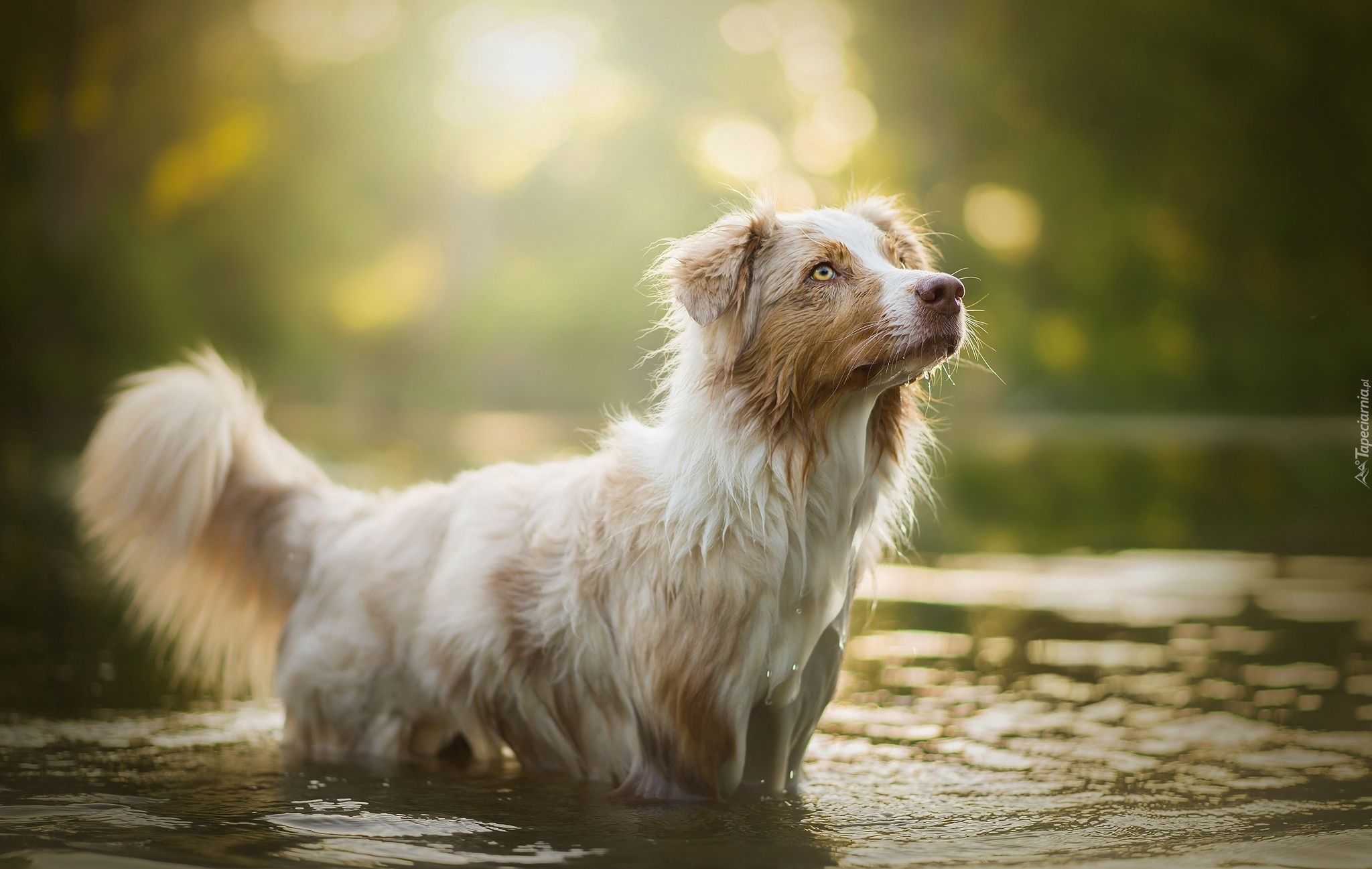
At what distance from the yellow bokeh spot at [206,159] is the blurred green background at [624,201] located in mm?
99

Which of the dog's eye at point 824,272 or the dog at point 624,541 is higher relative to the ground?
the dog's eye at point 824,272

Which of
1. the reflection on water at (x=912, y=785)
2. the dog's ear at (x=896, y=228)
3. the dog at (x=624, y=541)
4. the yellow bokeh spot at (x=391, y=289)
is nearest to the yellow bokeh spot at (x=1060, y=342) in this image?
the yellow bokeh spot at (x=391, y=289)

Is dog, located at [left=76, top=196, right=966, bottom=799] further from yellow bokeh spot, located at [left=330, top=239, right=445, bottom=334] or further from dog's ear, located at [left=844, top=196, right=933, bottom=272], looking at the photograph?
yellow bokeh spot, located at [left=330, top=239, right=445, bottom=334]

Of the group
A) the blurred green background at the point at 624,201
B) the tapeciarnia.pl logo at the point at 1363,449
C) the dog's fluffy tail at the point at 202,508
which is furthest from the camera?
the blurred green background at the point at 624,201

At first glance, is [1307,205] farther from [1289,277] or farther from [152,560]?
[152,560]

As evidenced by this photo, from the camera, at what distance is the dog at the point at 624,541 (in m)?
4.09

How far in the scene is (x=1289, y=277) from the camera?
31.7 metres

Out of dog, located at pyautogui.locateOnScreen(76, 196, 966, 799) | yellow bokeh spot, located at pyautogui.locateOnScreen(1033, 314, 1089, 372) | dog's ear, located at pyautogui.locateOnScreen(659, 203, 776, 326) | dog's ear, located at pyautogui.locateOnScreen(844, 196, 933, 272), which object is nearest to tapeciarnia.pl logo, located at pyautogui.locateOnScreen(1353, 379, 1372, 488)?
dog's ear, located at pyautogui.locateOnScreen(844, 196, 933, 272)

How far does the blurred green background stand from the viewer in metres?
27.7

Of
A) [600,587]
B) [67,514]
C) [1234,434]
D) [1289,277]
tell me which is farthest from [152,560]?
[1289,277]

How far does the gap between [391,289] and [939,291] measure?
35.4 m

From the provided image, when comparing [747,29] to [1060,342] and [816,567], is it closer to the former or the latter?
[1060,342]

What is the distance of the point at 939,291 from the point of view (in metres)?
3.96

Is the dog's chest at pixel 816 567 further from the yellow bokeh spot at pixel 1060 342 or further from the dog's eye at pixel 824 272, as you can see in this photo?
the yellow bokeh spot at pixel 1060 342
